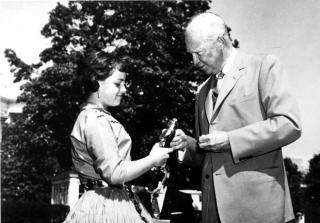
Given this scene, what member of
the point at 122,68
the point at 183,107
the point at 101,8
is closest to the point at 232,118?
the point at 122,68

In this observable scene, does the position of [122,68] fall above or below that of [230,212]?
above

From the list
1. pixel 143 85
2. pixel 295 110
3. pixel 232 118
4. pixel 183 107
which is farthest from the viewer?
pixel 183 107

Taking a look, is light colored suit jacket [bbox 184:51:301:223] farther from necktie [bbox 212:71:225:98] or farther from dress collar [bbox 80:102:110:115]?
dress collar [bbox 80:102:110:115]

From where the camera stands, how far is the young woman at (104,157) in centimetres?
266

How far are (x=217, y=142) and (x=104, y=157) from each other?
741mm

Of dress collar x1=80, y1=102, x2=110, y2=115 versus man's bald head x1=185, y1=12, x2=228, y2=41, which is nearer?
man's bald head x1=185, y1=12, x2=228, y2=41

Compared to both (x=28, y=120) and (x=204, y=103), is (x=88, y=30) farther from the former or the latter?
(x=204, y=103)

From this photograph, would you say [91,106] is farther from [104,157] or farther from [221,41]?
[221,41]

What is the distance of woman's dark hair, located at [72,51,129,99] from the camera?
3.06 meters

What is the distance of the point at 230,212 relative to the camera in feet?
8.32

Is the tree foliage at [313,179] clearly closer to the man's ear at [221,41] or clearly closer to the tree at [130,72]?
the tree at [130,72]

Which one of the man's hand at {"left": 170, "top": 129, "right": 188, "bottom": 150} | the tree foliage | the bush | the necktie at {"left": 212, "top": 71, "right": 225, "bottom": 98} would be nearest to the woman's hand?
the man's hand at {"left": 170, "top": 129, "right": 188, "bottom": 150}

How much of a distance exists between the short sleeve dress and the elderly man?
43cm

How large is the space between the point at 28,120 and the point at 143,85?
5626 mm
